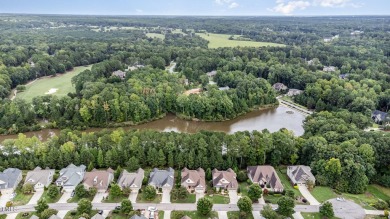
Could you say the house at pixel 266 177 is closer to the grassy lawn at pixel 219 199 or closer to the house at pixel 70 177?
the grassy lawn at pixel 219 199

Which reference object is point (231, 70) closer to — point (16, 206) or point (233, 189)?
point (233, 189)

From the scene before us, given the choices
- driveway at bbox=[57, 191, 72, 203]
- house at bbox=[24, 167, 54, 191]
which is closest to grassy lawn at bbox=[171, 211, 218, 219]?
driveway at bbox=[57, 191, 72, 203]

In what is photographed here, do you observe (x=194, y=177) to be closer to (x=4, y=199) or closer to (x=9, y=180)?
(x=4, y=199)

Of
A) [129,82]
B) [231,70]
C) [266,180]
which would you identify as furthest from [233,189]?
[231,70]

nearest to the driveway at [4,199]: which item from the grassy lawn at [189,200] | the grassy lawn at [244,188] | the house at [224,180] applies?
the grassy lawn at [189,200]

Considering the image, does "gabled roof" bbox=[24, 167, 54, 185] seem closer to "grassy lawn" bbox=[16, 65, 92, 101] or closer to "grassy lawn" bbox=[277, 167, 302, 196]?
"grassy lawn" bbox=[277, 167, 302, 196]

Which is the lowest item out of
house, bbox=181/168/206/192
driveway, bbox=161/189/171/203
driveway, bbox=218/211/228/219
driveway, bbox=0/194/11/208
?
driveway, bbox=218/211/228/219

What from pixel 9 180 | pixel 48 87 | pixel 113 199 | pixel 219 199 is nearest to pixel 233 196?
pixel 219 199
